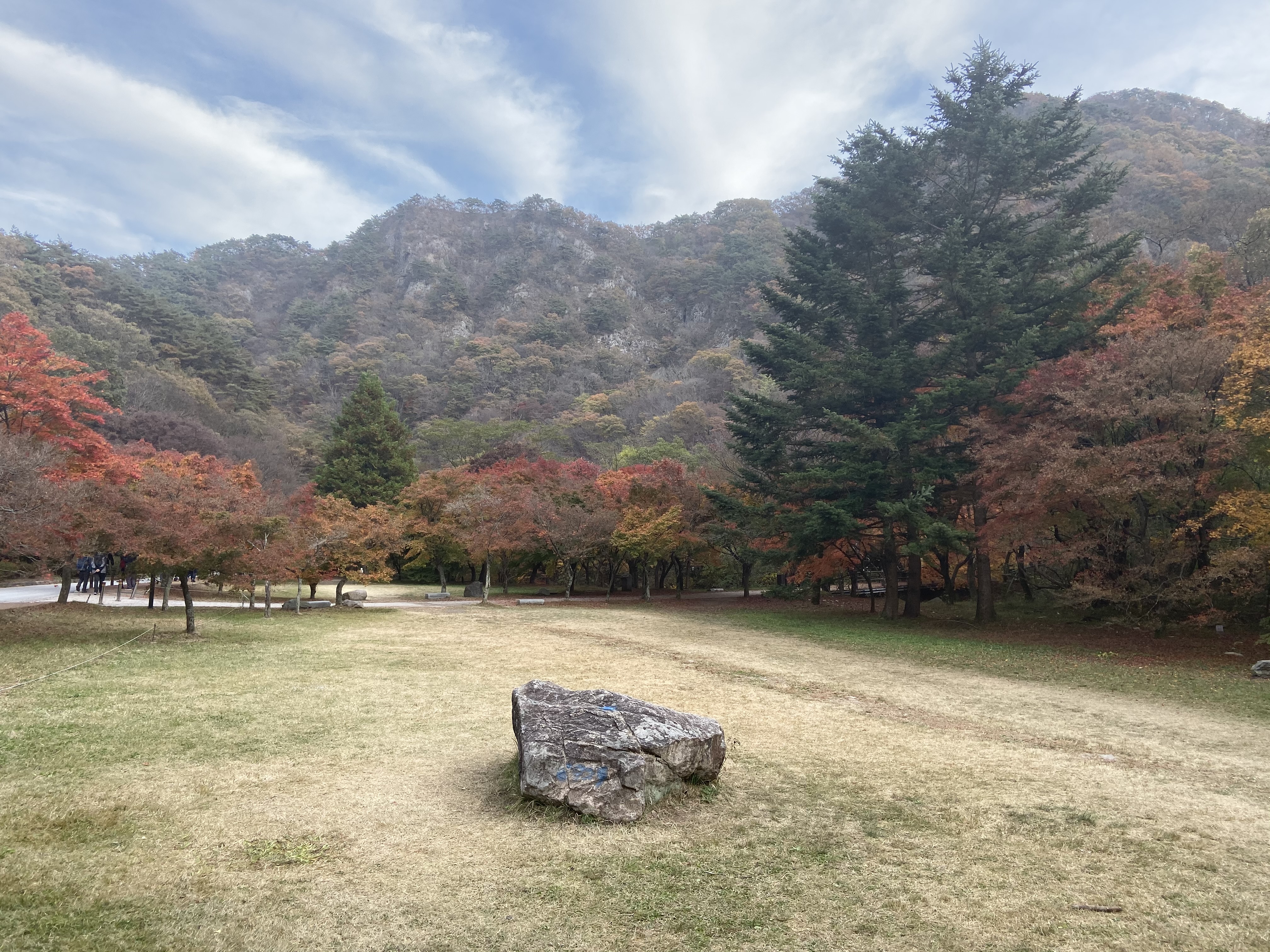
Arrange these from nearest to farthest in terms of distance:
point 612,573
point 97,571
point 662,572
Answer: point 97,571
point 612,573
point 662,572

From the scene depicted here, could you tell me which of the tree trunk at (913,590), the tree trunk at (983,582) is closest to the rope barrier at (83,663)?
the tree trunk at (913,590)

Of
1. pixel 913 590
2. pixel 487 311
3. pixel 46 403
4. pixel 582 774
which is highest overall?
pixel 487 311

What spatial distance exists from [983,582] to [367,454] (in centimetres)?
3024

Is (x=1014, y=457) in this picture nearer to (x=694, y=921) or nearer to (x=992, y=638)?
(x=992, y=638)

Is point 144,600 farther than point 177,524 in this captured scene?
Yes

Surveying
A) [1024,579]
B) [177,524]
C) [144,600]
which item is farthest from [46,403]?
[1024,579]

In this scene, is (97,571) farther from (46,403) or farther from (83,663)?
(83,663)

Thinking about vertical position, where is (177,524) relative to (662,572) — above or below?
above

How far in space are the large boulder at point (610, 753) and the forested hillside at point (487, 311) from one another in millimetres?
31173

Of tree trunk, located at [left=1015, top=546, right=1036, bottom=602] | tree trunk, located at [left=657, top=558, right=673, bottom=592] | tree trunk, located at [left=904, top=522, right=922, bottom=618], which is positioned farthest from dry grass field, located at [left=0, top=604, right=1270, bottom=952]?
tree trunk, located at [left=657, top=558, right=673, bottom=592]

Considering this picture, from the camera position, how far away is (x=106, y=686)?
27.8 feet

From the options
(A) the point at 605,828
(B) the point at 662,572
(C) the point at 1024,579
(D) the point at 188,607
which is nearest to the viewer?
(A) the point at 605,828

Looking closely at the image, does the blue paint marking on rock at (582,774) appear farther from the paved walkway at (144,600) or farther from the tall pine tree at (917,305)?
the paved walkway at (144,600)

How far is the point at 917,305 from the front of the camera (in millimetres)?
22719
